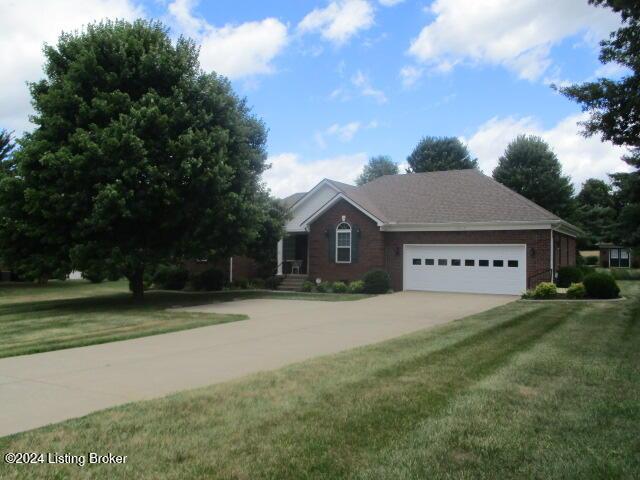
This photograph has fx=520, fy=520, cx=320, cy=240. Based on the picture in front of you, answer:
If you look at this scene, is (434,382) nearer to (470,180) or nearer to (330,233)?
(330,233)

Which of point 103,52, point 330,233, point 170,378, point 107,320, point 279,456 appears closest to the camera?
point 279,456

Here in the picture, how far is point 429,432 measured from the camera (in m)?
4.73

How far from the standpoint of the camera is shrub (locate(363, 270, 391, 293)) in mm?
22453

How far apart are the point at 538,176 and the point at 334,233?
22.8 meters

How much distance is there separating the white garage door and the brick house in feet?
0.14

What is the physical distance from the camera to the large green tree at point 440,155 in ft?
153

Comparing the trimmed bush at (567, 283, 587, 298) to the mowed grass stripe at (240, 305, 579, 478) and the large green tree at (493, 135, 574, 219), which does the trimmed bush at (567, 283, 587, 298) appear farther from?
the large green tree at (493, 135, 574, 219)

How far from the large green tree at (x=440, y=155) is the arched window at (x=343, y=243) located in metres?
23.4

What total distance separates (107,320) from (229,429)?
10015 mm

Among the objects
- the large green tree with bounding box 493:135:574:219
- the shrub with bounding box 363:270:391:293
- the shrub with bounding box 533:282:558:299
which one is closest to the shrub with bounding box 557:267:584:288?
the shrub with bounding box 533:282:558:299

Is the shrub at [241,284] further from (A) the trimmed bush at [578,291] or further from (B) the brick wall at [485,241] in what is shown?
(A) the trimmed bush at [578,291]

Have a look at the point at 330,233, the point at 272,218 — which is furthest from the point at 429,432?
the point at 330,233

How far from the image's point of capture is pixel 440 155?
47.1 m

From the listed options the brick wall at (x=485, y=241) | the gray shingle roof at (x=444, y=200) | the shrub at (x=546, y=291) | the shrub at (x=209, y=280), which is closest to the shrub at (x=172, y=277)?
the shrub at (x=209, y=280)
